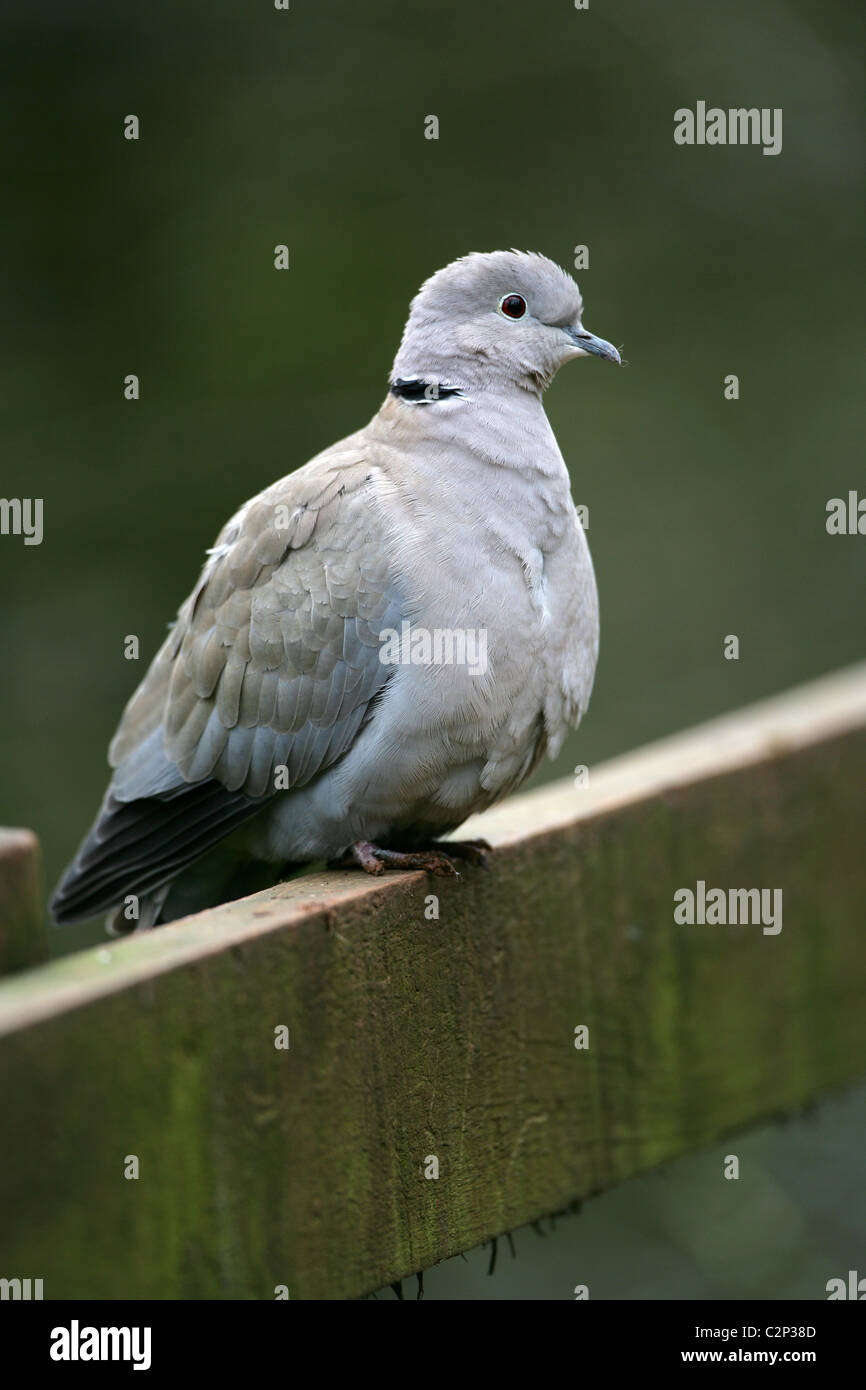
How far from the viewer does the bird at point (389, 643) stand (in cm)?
248

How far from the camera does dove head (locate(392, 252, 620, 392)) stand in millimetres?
2799

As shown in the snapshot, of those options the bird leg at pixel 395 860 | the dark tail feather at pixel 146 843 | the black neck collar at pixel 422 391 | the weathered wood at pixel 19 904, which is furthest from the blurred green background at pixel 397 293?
the weathered wood at pixel 19 904

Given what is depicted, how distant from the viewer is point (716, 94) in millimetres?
6348

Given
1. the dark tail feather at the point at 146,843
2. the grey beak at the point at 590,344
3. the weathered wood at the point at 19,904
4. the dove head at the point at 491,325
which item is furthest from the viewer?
the grey beak at the point at 590,344

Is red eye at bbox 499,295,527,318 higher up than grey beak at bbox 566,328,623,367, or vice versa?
red eye at bbox 499,295,527,318

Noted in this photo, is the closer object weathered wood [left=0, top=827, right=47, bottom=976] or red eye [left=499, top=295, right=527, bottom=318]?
weathered wood [left=0, top=827, right=47, bottom=976]

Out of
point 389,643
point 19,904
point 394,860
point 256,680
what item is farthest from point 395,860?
point 19,904

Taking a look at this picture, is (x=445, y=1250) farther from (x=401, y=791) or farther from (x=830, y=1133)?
(x=830, y=1133)

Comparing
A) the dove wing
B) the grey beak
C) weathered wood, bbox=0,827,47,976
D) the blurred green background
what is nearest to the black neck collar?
the dove wing

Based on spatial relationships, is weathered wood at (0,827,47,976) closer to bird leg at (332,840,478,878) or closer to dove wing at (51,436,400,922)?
Answer: bird leg at (332,840,478,878)

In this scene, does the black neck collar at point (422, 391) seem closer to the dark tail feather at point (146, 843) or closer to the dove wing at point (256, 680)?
the dove wing at point (256, 680)

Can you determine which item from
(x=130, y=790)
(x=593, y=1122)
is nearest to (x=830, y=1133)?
(x=593, y=1122)

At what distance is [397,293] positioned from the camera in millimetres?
5871

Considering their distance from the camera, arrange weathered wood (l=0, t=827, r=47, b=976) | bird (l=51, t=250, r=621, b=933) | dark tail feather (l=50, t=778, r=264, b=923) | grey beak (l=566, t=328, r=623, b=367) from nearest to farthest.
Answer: weathered wood (l=0, t=827, r=47, b=976) < bird (l=51, t=250, r=621, b=933) < dark tail feather (l=50, t=778, r=264, b=923) < grey beak (l=566, t=328, r=623, b=367)
